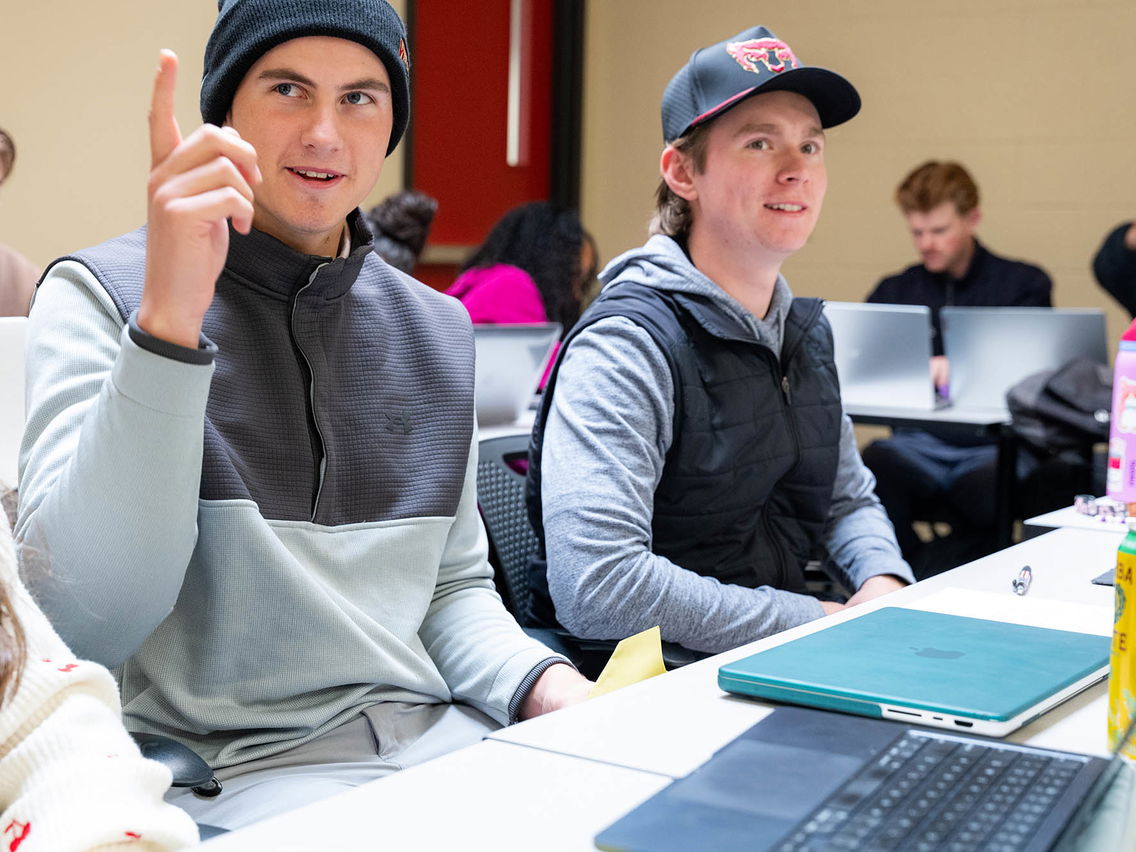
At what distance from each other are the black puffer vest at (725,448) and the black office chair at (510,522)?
0.12 ft

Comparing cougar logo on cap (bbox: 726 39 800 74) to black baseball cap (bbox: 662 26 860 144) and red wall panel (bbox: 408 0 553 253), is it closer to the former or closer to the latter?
black baseball cap (bbox: 662 26 860 144)

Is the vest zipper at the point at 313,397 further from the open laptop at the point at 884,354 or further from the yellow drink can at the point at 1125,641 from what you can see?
the open laptop at the point at 884,354

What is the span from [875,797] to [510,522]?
1110 mm

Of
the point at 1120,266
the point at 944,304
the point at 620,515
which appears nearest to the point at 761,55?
the point at 620,515

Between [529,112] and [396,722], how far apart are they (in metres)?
4.93

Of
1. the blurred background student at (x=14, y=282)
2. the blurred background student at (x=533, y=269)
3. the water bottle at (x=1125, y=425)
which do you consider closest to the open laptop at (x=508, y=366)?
the blurred background student at (x=533, y=269)

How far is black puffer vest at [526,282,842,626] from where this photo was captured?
175 cm

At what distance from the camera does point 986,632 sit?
3.91 feet

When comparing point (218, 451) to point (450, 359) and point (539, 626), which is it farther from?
point (539, 626)

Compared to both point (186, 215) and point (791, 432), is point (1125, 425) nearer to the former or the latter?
point (791, 432)

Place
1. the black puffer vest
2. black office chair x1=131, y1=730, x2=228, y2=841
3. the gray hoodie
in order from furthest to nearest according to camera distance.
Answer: the black puffer vest
the gray hoodie
black office chair x1=131, y1=730, x2=228, y2=841

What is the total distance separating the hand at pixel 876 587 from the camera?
6.04 feet

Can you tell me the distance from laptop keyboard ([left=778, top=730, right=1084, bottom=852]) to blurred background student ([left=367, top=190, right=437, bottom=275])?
3.52 m

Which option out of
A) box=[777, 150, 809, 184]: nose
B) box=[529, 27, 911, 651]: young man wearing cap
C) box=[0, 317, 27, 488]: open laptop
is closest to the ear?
box=[529, 27, 911, 651]: young man wearing cap
